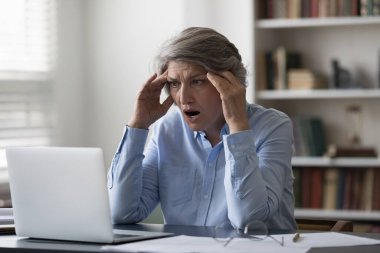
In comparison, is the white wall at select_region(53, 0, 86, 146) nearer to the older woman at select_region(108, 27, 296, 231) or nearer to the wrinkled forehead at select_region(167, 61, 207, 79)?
the older woman at select_region(108, 27, 296, 231)

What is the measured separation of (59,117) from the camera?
4539 millimetres

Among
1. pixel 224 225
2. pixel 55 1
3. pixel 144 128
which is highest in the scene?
pixel 55 1

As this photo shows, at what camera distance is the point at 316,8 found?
4.43 metres

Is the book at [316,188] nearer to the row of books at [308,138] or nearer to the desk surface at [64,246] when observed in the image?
the row of books at [308,138]

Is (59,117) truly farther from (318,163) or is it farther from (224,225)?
(224,225)

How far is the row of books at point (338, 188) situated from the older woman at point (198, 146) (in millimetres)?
2048

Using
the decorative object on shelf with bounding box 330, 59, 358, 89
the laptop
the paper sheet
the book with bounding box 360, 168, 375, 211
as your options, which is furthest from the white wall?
the paper sheet

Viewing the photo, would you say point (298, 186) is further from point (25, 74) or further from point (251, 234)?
point (251, 234)

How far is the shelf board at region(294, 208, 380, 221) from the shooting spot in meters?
4.36

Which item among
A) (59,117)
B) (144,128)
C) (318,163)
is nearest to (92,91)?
(59,117)

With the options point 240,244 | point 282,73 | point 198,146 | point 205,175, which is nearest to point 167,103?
point 198,146

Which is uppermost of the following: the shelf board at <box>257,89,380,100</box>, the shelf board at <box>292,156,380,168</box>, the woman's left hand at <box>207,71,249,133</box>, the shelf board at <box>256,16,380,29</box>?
the shelf board at <box>256,16,380,29</box>

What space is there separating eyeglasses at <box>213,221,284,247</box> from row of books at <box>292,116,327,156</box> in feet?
7.66

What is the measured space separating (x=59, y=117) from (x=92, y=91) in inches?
13.8
